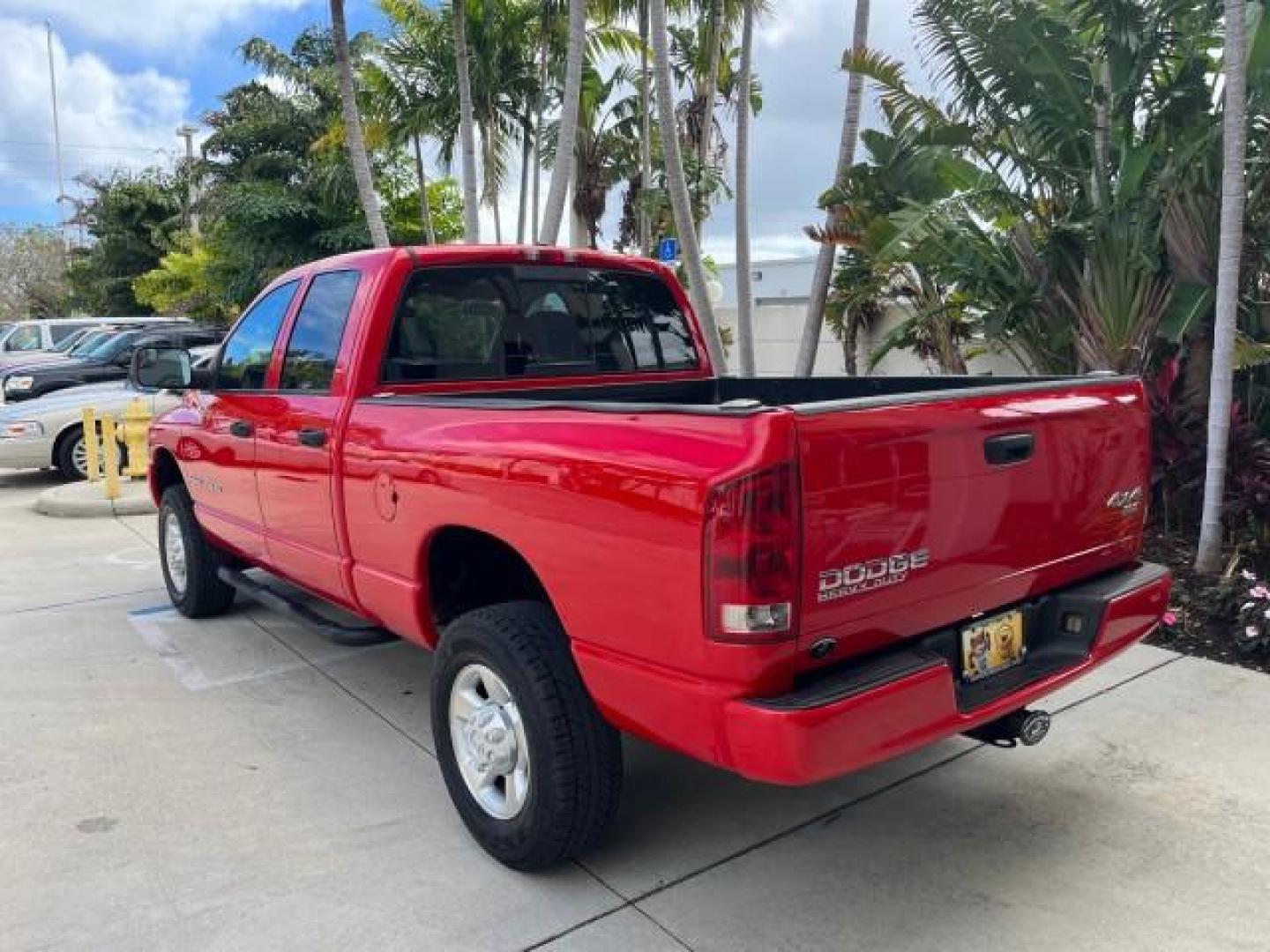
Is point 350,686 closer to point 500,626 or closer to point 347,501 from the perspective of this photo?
point 347,501

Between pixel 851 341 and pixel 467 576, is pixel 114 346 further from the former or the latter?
pixel 467 576

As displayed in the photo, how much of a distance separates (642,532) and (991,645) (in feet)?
3.75

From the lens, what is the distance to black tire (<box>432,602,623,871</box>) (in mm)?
2854

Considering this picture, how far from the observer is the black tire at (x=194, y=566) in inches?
220

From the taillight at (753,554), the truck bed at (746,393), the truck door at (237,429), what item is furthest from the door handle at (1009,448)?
the truck door at (237,429)

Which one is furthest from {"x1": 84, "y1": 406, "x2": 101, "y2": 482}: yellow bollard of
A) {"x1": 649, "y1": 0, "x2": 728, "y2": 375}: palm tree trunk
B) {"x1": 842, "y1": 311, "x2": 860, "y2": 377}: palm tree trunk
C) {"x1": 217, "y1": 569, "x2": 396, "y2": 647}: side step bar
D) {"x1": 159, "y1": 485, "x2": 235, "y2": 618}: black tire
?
{"x1": 842, "y1": 311, "x2": 860, "y2": 377}: palm tree trunk

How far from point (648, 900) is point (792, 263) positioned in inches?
931

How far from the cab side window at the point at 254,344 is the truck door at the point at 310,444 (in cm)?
23

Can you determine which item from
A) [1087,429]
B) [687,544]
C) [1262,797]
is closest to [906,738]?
[687,544]

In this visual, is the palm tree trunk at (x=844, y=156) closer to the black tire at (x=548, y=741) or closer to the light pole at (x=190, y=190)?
the black tire at (x=548, y=741)

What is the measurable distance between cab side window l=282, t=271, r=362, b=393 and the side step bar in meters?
0.97

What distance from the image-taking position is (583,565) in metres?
2.68

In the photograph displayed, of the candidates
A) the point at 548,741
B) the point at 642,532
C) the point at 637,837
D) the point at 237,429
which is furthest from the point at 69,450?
the point at 642,532

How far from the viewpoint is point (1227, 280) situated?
5.28m
